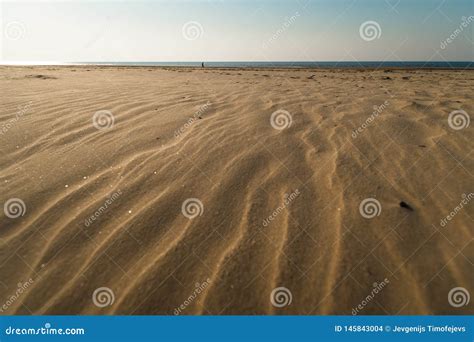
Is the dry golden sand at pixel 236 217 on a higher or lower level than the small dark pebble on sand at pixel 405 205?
lower

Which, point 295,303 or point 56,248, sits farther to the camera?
point 56,248

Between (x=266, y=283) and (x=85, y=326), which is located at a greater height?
(x=266, y=283)

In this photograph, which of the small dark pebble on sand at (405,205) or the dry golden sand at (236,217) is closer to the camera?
the dry golden sand at (236,217)

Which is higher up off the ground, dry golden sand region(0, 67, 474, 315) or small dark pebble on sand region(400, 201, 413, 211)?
small dark pebble on sand region(400, 201, 413, 211)

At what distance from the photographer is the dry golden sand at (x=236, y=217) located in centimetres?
187

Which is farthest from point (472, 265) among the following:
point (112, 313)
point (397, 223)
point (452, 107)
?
point (452, 107)

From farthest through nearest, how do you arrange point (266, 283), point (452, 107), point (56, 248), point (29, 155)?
point (452, 107) → point (29, 155) → point (56, 248) → point (266, 283)

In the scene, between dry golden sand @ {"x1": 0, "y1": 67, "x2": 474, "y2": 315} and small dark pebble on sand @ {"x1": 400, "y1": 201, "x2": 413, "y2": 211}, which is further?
small dark pebble on sand @ {"x1": 400, "y1": 201, "x2": 413, "y2": 211}

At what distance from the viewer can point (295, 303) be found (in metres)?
1.82

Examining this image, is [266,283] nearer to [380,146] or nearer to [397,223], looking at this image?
[397,223]

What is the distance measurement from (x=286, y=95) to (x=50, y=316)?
5305mm

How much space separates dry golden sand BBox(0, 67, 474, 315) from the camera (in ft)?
6.14

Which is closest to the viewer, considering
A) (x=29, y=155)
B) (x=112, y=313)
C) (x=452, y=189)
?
(x=112, y=313)

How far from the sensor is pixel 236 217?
2.41 metres
